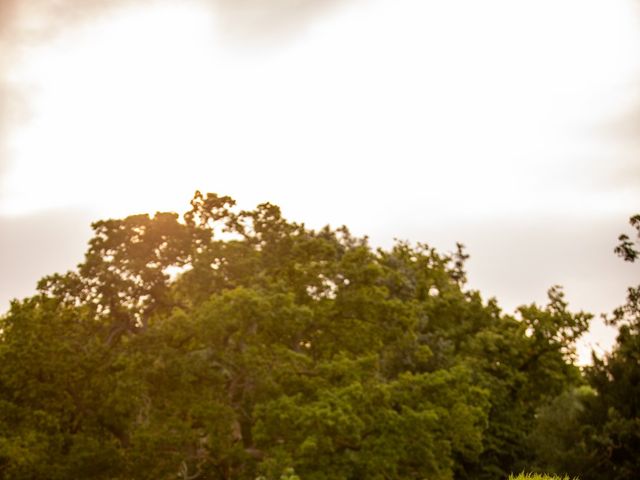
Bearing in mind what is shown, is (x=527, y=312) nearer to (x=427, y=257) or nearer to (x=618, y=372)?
(x=427, y=257)

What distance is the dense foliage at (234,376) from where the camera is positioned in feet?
104

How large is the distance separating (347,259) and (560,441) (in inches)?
565

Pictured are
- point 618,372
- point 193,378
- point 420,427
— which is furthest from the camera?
point 618,372

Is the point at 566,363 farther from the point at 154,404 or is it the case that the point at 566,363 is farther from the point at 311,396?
the point at 154,404

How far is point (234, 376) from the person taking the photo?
33.1m

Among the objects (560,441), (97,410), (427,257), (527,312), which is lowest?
(560,441)

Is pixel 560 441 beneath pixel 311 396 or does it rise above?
beneath

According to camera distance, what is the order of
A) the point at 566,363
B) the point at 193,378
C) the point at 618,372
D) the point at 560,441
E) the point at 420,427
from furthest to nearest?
the point at 566,363 < the point at 560,441 < the point at 618,372 < the point at 420,427 < the point at 193,378

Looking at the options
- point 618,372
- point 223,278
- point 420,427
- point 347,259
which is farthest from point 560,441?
point 223,278

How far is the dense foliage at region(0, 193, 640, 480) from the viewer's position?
104 ft

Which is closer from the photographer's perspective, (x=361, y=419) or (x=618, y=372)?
(x=361, y=419)

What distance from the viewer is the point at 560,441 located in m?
40.1

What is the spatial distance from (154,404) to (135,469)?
260cm

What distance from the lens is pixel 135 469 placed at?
3195 centimetres
